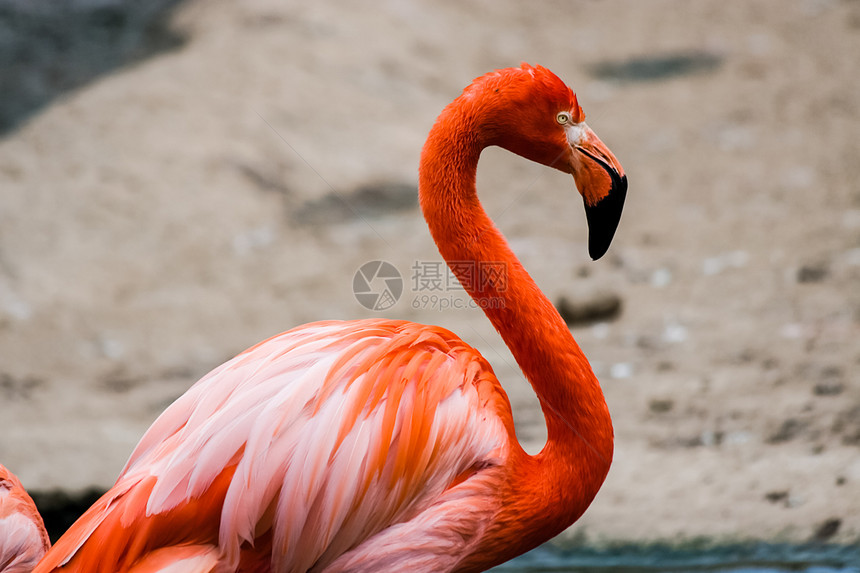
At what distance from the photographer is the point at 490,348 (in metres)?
4.54

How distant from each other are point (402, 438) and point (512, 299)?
0.52 m

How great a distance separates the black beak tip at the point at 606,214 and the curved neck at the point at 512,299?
0.22 metres

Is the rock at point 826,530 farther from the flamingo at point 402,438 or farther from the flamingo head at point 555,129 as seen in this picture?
the flamingo head at point 555,129

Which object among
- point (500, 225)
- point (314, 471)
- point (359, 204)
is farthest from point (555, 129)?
point (359, 204)

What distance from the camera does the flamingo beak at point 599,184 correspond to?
2.27 m

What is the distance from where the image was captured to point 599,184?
89.7 inches

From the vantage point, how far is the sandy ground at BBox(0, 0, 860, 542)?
3.52 metres

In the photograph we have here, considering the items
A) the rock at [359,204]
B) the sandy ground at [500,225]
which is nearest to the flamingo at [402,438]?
the sandy ground at [500,225]

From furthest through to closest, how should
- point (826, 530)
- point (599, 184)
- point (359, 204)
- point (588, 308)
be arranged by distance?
point (359, 204)
point (588, 308)
point (826, 530)
point (599, 184)

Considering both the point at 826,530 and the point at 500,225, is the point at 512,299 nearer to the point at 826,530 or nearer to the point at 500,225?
the point at 826,530

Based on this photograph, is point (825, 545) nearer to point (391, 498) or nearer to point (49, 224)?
point (391, 498)

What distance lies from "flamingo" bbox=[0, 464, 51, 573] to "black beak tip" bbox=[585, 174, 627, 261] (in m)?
1.69

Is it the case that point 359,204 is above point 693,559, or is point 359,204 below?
above

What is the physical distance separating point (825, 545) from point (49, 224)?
5.12 metres
